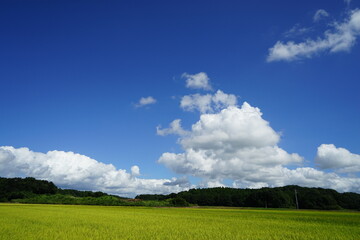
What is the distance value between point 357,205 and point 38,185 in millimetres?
156694

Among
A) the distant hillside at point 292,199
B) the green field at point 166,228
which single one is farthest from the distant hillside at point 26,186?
the green field at point 166,228

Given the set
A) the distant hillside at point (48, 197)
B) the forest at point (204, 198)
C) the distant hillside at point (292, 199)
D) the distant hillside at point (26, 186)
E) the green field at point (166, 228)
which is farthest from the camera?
the distant hillside at point (26, 186)

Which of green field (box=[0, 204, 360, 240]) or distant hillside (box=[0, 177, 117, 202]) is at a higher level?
distant hillside (box=[0, 177, 117, 202])

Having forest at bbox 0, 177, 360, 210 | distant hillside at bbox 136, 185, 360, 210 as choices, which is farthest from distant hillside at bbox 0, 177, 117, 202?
distant hillside at bbox 136, 185, 360, 210

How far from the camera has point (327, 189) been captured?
455 ft

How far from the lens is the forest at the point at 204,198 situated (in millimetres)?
92062

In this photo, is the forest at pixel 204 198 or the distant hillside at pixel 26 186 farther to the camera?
the distant hillside at pixel 26 186

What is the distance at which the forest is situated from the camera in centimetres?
9206

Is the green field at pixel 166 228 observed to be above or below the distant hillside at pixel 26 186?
below

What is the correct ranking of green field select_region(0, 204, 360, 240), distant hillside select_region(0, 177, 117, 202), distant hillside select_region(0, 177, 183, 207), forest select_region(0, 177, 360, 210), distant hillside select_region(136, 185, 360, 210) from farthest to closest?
1. distant hillside select_region(0, 177, 117, 202)
2. distant hillside select_region(136, 185, 360, 210)
3. forest select_region(0, 177, 360, 210)
4. distant hillside select_region(0, 177, 183, 207)
5. green field select_region(0, 204, 360, 240)

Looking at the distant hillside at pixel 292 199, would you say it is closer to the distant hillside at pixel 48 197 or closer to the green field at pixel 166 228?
the distant hillside at pixel 48 197

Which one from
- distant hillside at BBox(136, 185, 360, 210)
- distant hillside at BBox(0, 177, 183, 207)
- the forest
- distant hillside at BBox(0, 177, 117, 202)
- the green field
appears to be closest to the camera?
the green field

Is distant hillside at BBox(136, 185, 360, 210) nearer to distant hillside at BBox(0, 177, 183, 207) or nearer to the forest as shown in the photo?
the forest

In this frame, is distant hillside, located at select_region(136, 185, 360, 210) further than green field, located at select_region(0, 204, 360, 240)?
Yes
